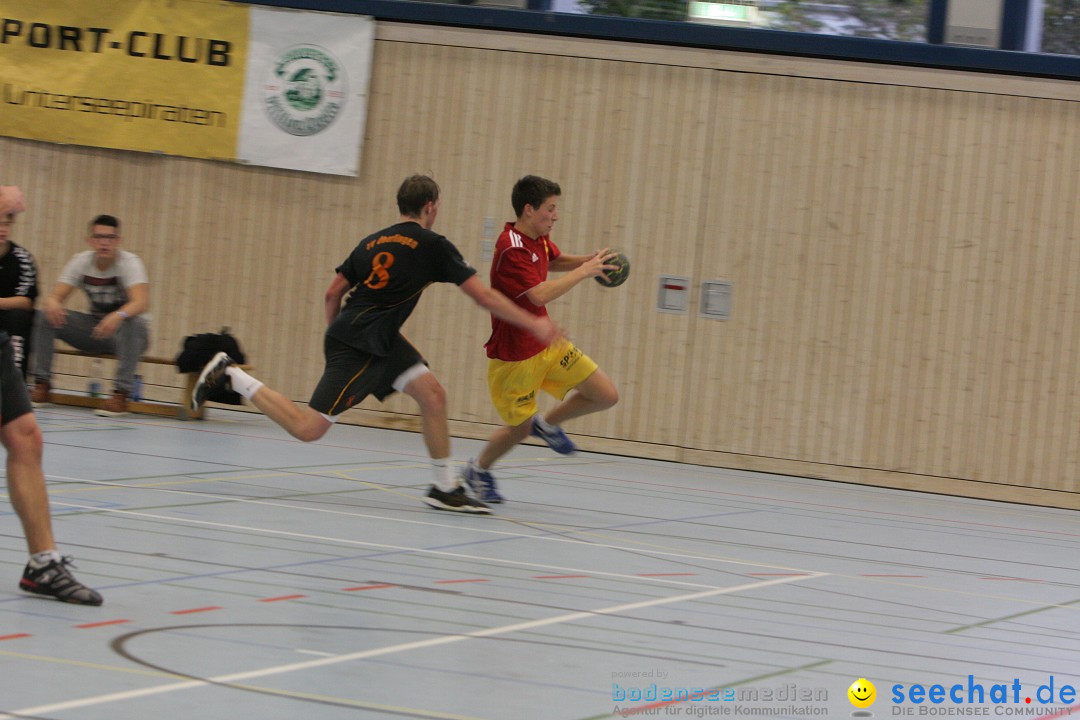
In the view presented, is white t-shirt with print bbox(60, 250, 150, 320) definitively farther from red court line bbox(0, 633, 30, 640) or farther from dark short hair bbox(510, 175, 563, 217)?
red court line bbox(0, 633, 30, 640)

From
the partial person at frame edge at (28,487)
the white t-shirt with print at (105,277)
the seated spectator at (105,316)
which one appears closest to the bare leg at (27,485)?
the partial person at frame edge at (28,487)

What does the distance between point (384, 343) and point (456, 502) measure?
38.0 inches

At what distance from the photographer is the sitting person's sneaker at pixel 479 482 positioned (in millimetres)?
8078

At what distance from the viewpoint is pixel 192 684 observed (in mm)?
3723

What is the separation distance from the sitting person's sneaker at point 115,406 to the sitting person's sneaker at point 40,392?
1.51ft

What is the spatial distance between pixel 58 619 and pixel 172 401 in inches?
354

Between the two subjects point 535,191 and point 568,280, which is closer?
point 568,280

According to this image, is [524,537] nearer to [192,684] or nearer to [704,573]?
[704,573]

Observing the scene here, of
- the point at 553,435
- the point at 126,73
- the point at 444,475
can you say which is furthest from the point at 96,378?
the point at 444,475

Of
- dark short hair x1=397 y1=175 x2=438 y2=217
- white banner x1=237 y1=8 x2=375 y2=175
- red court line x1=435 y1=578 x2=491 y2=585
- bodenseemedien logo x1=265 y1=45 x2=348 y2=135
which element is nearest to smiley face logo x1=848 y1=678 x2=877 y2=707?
red court line x1=435 y1=578 x2=491 y2=585

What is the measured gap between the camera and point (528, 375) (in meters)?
7.90

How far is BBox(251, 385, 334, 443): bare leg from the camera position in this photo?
293 inches

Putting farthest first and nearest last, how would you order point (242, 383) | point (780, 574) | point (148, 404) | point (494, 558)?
1. point (148, 404)
2. point (242, 383)
3. point (780, 574)
4. point (494, 558)

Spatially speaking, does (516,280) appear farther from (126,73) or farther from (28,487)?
(126,73)
